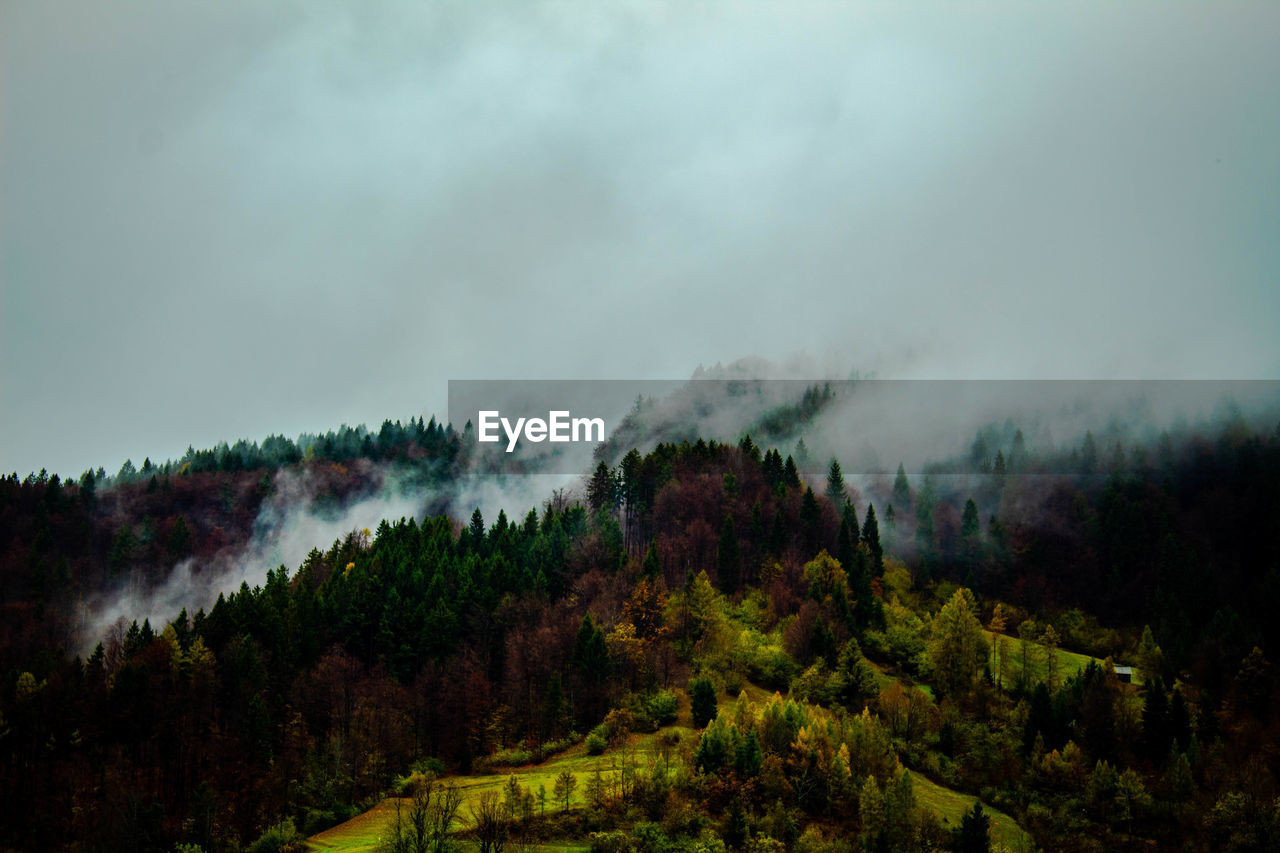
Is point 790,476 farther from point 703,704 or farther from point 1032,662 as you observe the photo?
point 703,704

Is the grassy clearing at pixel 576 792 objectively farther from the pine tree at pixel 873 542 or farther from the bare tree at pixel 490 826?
the pine tree at pixel 873 542

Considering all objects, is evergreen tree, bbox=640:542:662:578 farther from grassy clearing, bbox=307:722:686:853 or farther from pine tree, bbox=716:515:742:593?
grassy clearing, bbox=307:722:686:853

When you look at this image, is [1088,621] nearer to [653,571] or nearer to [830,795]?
[653,571]

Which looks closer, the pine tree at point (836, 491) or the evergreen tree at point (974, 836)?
the evergreen tree at point (974, 836)

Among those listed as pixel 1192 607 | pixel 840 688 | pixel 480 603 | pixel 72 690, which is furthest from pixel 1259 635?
pixel 72 690

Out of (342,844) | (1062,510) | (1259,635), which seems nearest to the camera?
(342,844)

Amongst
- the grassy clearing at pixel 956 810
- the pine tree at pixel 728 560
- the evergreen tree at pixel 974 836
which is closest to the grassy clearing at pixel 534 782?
the grassy clearing at pixel 956 810
